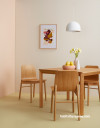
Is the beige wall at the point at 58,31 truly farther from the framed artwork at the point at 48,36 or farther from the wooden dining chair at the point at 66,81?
the wooden dining chair at the point at 66,81

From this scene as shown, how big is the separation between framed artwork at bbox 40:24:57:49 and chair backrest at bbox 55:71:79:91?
229 centimetres

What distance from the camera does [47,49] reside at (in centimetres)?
578

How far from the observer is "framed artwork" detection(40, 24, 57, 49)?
18.8ft

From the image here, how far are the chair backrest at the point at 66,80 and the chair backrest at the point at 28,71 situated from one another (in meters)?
1.81

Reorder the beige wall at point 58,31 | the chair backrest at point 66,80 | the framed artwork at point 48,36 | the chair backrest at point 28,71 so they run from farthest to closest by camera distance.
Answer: the framed artwork at point 48,36
the beige wall at point 58,31
the chair backrest at point 28,71
the chair backrest at point 66,80

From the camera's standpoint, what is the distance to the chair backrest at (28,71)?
17.1ft

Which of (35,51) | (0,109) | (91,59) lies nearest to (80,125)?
(0,109)

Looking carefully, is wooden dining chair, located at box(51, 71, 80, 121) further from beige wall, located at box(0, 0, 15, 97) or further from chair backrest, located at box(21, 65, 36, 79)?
beige wall, located at box(0, 0, 15, 97)

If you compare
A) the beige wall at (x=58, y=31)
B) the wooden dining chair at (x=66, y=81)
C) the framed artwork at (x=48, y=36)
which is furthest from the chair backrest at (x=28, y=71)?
the wooden dining chair at (x=66, y=81)

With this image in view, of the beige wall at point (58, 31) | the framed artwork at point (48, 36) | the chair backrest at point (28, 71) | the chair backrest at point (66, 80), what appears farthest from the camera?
the framed artwork at point (48, 36)

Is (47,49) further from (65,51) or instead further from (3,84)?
(3,84)

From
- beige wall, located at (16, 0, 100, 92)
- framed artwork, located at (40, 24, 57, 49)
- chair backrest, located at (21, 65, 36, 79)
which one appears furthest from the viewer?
framed artwork, located at (40, 24, 57, 49)

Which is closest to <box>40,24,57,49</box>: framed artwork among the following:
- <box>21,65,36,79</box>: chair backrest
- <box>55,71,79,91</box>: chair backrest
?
<box>21,65,36,79</box>: chair backrest

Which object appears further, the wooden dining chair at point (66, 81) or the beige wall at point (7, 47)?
the beige wall at point (7, 47)
